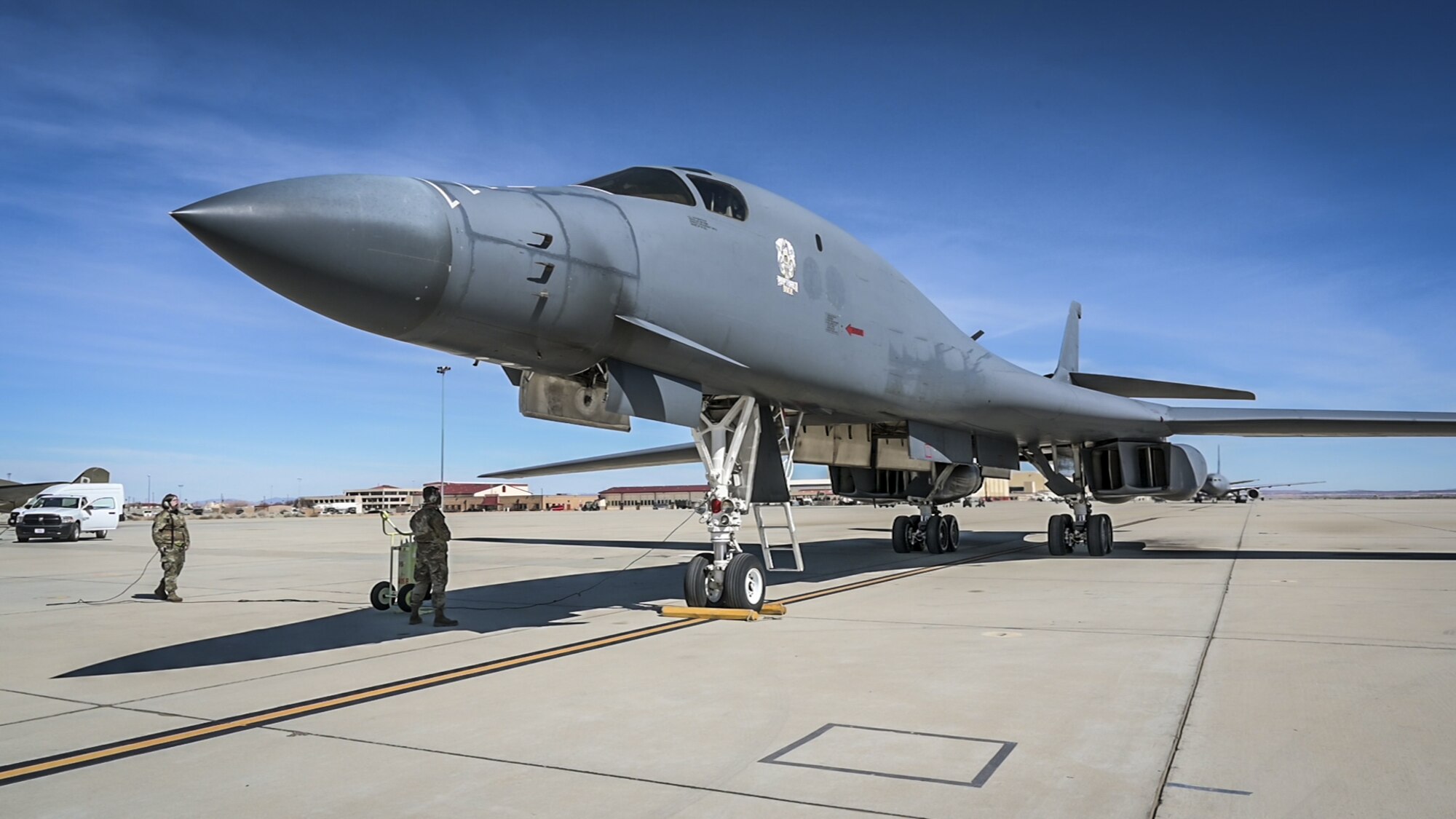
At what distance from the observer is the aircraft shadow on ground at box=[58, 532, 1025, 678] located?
21.3 feet

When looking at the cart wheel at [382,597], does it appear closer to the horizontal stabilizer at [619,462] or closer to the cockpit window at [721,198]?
the cockpit window at [721,198]

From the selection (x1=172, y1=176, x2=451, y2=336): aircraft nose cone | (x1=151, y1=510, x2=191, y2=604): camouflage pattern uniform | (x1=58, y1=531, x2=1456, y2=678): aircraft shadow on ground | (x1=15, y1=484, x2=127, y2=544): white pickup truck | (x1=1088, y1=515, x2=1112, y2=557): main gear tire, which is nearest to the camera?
(x1=172, y1=176, x2=451, y2=336): aircraft nose cone

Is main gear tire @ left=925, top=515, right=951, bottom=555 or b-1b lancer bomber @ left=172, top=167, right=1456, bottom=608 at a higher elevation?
b-1b lancer bomber @ left=172, top=167, right=1456, bottom=608

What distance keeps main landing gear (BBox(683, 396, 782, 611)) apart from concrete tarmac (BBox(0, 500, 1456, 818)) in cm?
53

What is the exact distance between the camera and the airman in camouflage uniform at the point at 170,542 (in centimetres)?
1030

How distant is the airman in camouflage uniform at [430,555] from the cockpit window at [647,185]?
2.96 m

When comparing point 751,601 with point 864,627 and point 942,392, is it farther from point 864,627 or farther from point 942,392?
point 942,392

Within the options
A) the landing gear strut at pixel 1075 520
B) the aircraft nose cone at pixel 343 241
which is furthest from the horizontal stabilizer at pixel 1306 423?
the aircraft nose cone at pixel 343 241

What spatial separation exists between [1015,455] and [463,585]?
8868 millimetres

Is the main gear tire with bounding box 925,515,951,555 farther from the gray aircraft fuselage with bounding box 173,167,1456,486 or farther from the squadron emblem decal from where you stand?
the squadron emblem decal

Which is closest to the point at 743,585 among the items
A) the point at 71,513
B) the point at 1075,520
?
the point at 1075,520

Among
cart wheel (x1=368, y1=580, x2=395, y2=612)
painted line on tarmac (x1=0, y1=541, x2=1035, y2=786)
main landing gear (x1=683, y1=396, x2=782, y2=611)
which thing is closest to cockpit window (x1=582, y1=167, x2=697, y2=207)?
main landing gear (x1=683, y1=396, x2=782, y2=611)

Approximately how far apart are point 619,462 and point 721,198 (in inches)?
505

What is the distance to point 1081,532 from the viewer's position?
53.2 ft
